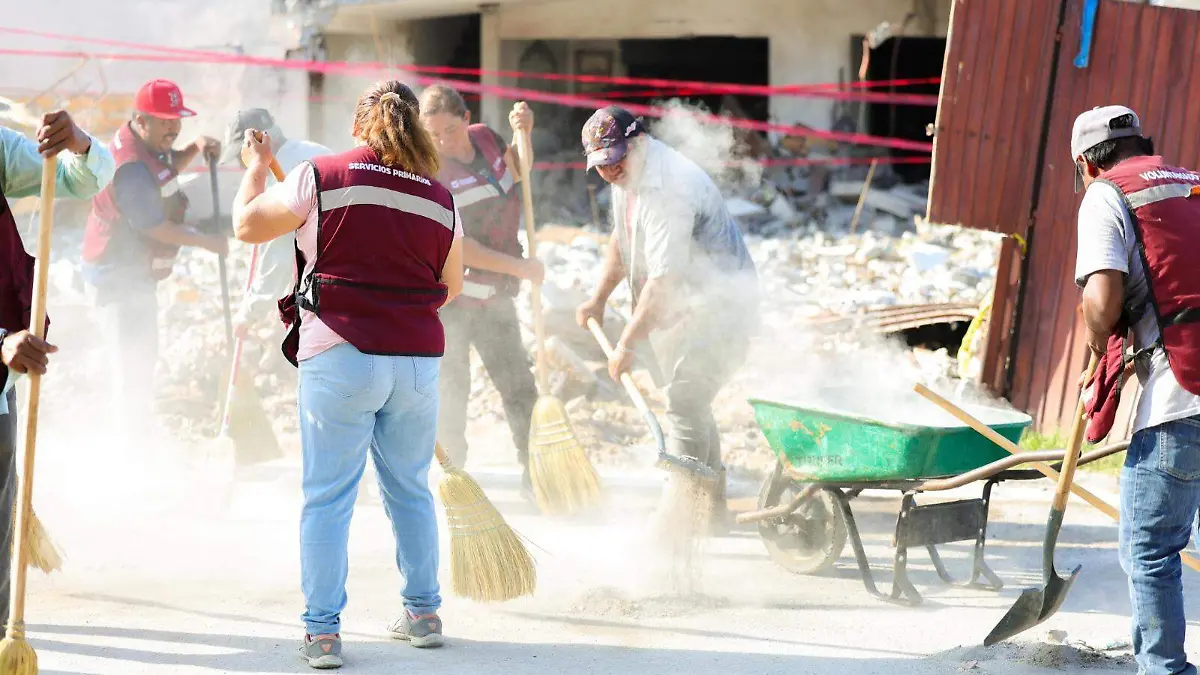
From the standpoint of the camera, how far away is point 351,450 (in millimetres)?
4195

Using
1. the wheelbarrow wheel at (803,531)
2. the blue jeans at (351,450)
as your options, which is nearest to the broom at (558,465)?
the wheelbarrow wheel at (803,531)

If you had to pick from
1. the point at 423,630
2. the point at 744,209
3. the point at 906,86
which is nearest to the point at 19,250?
the point at 423,630

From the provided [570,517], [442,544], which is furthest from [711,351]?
[442,544]

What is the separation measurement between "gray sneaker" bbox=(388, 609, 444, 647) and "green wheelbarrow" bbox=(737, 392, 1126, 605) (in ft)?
5.25

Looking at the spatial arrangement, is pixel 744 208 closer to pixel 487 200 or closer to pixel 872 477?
pixel 487 200

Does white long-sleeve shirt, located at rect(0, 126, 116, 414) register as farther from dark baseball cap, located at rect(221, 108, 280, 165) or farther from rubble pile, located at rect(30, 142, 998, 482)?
rubble pile, located at rect(30, 142, 998, 482)

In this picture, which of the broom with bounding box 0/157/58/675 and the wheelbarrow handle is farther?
the wheelbarrow handle

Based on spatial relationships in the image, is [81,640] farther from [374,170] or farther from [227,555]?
[374,170]

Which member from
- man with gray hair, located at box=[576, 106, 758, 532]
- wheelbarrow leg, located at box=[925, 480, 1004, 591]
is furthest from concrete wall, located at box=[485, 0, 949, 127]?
wheelbarrow leg, located at box=[925, 480, 1004, 591]

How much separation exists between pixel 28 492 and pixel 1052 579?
10.8 ft

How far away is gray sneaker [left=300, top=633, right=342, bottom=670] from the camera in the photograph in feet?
13.9

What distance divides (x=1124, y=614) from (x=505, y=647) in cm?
252

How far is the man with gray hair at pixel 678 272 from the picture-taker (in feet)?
18.1

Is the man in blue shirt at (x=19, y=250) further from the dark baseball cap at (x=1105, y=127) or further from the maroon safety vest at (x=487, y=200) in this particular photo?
the dark baseball cap at (x=1105, y=127)
